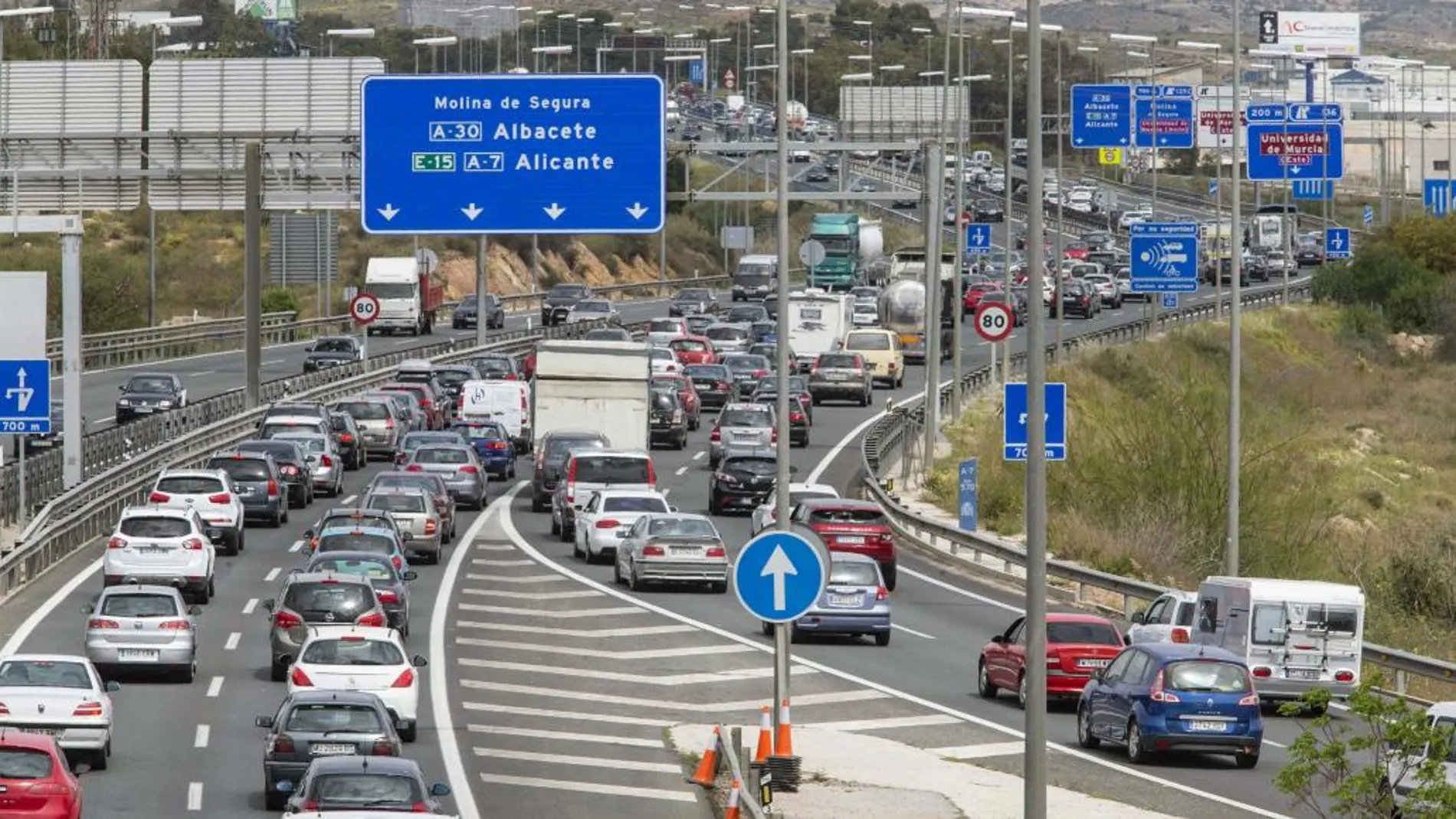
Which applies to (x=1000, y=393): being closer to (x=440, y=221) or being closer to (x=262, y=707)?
(x=440, y=221)

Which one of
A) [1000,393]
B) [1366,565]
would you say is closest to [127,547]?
[1366,565]

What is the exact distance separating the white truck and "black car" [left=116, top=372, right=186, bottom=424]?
10628mm

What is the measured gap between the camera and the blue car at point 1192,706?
2855 cm

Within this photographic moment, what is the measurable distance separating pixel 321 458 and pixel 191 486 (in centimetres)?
979

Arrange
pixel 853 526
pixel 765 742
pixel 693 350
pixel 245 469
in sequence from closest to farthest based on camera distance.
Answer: pixel 765 742 < pixel 853 526 < pixel 245 469 < pixel 693 350

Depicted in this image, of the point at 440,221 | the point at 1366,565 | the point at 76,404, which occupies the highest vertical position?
the point at 440,221

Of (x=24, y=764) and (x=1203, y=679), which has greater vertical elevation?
(x=24, y=764)

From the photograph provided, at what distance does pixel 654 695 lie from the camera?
1335 inches

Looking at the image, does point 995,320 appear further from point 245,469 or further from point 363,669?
point 363,669

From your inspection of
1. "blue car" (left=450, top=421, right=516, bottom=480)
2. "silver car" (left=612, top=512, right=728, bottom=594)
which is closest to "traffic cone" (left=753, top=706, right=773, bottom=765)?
"silver car" (left=612, top=512, right=728, bottom=594)

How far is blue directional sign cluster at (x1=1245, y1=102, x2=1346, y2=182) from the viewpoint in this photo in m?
102

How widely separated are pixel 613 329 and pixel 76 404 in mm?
38030

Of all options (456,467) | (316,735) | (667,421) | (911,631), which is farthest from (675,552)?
(667,421)

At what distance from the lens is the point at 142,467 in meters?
52.9
